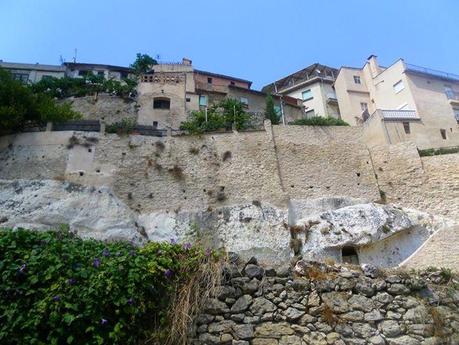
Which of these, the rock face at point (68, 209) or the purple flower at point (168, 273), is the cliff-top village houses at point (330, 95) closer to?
the rock face at point (68, 209)

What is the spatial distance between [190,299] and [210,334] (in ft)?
1.81

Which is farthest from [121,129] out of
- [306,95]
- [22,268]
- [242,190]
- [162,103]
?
[306,95]

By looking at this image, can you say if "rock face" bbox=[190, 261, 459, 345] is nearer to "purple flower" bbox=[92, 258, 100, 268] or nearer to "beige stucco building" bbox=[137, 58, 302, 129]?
"purple flower" bbox=[92, 258, 100, 268]

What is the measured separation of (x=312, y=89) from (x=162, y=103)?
16.9 meters

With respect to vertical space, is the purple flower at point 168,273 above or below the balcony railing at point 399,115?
below

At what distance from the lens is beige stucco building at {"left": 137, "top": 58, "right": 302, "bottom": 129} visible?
33125mm

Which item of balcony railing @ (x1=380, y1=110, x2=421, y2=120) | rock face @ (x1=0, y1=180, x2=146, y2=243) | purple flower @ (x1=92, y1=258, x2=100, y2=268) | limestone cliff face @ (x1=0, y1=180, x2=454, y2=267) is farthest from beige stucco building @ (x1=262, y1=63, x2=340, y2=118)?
purple flower @ (x1=92, y1=258, x2=100, y2=268)

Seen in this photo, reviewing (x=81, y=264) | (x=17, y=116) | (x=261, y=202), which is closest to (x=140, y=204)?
(x=261, y=202)

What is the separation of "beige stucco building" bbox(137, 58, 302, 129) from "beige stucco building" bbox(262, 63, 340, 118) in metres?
2.21

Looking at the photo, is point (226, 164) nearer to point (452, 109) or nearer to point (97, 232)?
point (97, 232)

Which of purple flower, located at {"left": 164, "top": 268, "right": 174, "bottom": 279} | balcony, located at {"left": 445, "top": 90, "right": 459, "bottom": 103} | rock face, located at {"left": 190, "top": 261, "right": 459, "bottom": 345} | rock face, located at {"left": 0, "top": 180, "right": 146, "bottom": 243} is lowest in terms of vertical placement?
rock face, located at {"left": 190, "top": 261, "right": 459, "bottom": 345}

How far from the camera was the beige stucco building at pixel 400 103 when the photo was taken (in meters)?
27.4

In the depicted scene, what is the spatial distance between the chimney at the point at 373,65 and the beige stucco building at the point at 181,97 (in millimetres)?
7643

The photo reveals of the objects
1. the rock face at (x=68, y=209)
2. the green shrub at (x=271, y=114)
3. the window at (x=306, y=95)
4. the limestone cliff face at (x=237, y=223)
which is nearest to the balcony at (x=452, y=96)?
the window at (x=306, y=95)
